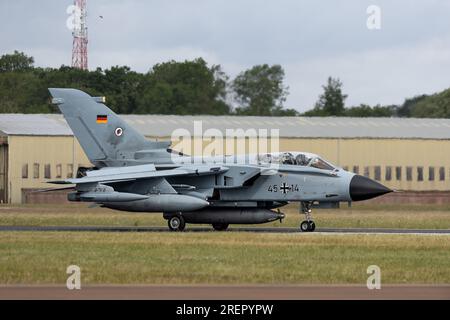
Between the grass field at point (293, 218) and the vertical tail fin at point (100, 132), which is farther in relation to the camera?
the grass field at point (293, 218)

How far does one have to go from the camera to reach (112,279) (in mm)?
17844

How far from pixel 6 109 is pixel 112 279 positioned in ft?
213

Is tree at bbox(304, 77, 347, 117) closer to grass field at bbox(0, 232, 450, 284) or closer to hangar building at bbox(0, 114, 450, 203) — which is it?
hangar building at bbox(0, 114, 450, 203)

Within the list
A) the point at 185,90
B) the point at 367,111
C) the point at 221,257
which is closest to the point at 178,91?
the point at 185,90

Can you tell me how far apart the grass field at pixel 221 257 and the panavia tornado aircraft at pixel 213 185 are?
76.3 inches

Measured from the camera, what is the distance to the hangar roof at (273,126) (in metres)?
55.9

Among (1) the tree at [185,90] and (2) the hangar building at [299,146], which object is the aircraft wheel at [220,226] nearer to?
(2) the hangar building at [299,146]

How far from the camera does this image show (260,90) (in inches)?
3410

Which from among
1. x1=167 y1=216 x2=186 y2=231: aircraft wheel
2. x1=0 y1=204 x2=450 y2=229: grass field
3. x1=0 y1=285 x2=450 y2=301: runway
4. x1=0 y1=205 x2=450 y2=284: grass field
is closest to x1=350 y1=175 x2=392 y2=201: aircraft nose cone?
x1=0 y1=205 x2=450 y2=284: grass field

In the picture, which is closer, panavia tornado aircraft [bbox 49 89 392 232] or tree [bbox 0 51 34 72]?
panavia tornado aircraft [bbox 49 89 392 232]

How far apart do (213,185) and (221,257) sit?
9.74 m

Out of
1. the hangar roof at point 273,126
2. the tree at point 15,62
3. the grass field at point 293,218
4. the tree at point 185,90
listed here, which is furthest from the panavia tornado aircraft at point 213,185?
the tree at point 15,62

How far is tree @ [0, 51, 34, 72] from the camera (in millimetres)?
91812

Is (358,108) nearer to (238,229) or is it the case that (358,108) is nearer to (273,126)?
(273,126)
